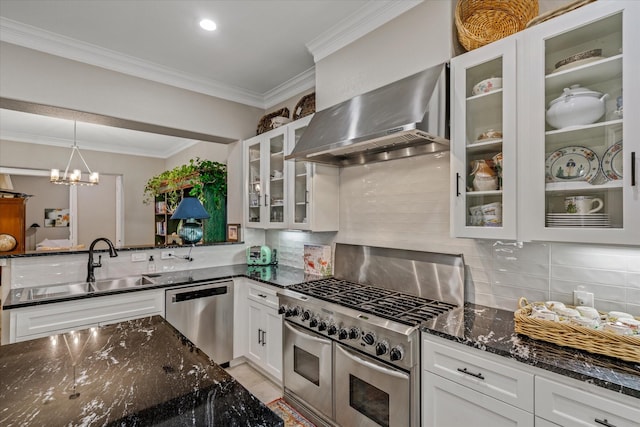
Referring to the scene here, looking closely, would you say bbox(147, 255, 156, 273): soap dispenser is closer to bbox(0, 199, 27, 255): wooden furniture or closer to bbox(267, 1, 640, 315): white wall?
bbox(267, 1, 640, 315): white wall

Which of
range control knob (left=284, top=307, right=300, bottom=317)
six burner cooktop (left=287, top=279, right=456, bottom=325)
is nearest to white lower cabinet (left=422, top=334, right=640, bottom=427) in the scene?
six burner cooktop (left=287, top=279, right=456, bottom=325)

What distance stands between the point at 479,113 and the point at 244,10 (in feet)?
5.74

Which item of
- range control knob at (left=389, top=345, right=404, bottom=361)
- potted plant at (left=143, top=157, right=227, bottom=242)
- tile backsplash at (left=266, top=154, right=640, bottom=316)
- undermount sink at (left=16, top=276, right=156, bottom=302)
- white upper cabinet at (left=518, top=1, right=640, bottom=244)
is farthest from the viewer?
potted plant at (left=143, top=157, right=227, bottom=242)

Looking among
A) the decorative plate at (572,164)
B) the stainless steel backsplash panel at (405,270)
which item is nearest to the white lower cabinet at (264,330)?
the stainless steel backsplash panel at (405,270)

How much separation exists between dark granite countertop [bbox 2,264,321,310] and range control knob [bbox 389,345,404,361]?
1.08 m

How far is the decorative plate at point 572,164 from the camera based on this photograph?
1.43 metres

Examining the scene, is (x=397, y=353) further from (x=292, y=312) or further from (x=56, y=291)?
(x=56, y=291)

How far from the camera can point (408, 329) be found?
64.6 inches

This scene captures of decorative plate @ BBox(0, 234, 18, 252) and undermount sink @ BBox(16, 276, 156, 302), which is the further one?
decorative plate @ BBox(0, 234, 18, 252)

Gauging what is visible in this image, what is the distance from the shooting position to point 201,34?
8.49 ft

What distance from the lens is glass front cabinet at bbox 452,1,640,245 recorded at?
1316 millimetres

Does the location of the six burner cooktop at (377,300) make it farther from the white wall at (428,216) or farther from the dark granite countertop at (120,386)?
the dark granite countertop at (120,386)

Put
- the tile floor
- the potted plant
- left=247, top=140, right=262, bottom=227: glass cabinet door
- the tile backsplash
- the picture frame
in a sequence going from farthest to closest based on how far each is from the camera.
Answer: the potted plant, the picture frame, left=247, top=140, right=262, bottom=227: glass cabinet door, the tile floor, the tile backsplash

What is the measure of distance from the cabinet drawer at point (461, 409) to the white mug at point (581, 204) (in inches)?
35.0
